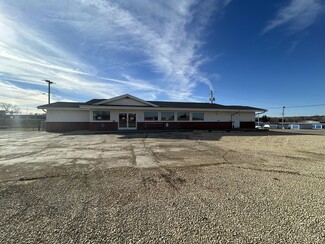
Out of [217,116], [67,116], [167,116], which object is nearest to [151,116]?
[167,116]

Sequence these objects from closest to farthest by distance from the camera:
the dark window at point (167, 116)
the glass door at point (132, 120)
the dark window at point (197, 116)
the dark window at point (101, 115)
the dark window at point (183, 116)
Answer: the dark window at point (101, 115) < the glass door at point (132, 120) < the dark window at point (167, 116) < the dark window at point (183, 116) < the dark window at point (197, 116)

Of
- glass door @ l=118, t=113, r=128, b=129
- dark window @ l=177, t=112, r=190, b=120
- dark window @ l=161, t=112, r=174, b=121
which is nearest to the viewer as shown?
glass door @ l=118, t=113, r=128, b=129

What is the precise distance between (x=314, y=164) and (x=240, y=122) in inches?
717

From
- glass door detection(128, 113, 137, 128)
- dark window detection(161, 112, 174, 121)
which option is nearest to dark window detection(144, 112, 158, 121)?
dark window detection(161, 112, 174, 121)

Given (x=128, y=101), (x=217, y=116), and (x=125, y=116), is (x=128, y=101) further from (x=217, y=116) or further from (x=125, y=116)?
(x=217, y=116)

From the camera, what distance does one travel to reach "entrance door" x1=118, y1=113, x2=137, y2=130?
19188 millimetres

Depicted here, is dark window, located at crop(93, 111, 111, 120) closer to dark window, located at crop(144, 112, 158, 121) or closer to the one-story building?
the one-story building

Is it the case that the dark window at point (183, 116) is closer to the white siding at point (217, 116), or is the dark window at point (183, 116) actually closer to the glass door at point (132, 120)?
the white siding at point (217, 116)

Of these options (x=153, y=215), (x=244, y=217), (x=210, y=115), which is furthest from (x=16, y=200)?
(x=210, y=115)

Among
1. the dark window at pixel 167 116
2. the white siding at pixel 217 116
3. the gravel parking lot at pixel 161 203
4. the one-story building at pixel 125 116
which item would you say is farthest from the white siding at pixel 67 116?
the white siding at pixel 217 116

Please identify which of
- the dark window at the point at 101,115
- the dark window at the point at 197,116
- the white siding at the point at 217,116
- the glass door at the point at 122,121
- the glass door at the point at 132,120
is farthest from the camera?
the white siding at the point at 217,116

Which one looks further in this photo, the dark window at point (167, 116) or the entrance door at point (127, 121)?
the dark window at point (167, 116)

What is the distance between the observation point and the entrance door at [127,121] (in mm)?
19188

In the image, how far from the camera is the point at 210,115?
22078 millimetres
